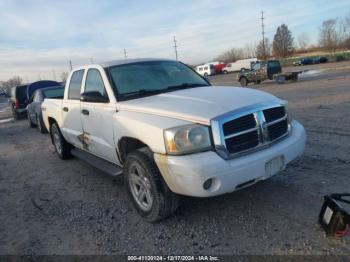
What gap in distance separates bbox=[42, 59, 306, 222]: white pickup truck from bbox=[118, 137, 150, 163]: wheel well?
1 cm

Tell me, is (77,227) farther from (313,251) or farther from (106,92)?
A: (313,251)

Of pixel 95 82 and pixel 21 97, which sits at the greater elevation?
pixel 95 82

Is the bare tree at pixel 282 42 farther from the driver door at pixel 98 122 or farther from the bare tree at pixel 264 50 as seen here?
the driver door at pixel 98 122

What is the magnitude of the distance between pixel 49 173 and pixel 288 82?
790 inches

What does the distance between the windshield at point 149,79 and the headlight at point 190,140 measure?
132 centimetres

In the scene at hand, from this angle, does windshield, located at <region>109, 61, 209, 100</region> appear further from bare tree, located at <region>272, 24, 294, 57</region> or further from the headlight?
bare tree, located at <region>272, 24, 294, 57</region>

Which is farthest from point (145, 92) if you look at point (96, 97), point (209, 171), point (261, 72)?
point (261, 72)

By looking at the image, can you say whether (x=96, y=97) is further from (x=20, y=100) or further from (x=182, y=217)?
(x=20, y=100)

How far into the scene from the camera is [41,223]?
420 cm

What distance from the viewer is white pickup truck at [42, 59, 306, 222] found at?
323 centimetres

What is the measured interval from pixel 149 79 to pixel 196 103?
1.28 meters

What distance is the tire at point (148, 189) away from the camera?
352cm

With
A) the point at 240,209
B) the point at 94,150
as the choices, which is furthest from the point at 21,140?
the point at 240,209

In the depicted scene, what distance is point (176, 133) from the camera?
326 cm
